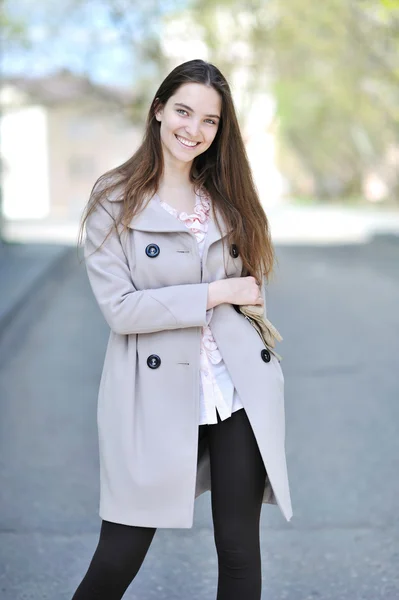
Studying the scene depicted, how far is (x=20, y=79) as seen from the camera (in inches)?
1094

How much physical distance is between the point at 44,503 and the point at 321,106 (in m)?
42.2

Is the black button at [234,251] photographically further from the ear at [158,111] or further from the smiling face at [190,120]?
the ear at [158,111]

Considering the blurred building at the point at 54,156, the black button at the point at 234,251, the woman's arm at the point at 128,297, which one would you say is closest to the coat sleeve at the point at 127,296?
the woman's arm at the point at 128,297

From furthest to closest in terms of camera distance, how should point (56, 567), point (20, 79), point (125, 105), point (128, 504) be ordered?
point (125, 105) < point (20, 79) < point (56, 567) < point (128, 504)

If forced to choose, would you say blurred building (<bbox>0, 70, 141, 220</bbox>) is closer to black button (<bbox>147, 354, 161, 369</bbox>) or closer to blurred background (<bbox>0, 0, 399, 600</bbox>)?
blurred background (<bbox>0, 0, 399, 600</bbox>)

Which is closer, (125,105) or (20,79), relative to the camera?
(20,79)

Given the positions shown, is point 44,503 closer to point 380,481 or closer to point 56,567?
point 56,567

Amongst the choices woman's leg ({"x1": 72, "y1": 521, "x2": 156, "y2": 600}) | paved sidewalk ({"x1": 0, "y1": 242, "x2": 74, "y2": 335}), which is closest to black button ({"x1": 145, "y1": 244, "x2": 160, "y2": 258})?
Result: woman's leg ({"x1": 72, "y1": 521, "x2": 156, "y2": 600})

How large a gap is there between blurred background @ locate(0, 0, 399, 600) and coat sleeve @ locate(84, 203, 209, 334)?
4.65 ft

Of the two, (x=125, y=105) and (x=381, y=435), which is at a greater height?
(x=125, y=105)

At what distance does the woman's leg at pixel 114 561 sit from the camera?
8.20 ft

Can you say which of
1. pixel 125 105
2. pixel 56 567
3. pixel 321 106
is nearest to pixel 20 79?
pixel 125 105

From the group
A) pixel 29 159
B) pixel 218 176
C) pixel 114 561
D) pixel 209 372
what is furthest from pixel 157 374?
pixel 29 159

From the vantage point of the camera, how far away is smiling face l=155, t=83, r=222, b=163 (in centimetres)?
259
